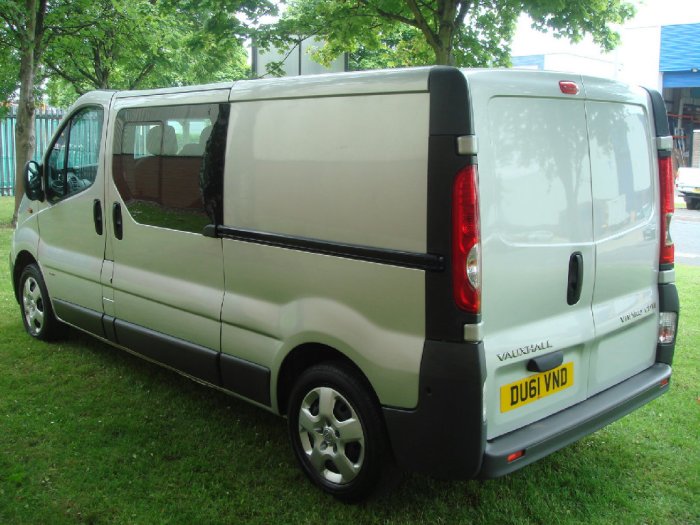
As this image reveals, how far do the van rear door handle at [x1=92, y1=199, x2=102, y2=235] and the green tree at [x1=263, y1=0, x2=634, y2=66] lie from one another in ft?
15.3

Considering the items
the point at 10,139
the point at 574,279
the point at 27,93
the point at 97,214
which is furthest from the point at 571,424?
the point at 10,139

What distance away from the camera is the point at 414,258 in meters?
2.90

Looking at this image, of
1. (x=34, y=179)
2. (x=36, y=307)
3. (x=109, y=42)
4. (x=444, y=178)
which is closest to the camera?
(x=444, y=178)

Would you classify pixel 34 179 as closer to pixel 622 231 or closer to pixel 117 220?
pixel 117 220

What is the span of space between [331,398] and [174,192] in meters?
1.69

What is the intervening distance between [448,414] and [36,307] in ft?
14.3

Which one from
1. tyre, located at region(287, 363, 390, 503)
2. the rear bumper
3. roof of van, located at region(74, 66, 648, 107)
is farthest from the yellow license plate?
roof of van, located at region(74, 66, 648, 107)

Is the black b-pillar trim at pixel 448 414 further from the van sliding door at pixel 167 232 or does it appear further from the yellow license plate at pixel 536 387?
the van sliding door at pixel 167 232

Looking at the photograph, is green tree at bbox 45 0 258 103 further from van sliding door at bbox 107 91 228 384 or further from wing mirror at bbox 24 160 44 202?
van sliding door at bbox 107 91 228 384

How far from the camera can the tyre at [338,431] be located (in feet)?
10.4

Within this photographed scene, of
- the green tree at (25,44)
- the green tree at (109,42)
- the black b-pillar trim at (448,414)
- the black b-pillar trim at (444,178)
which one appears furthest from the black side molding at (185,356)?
the green tree at (25,44)

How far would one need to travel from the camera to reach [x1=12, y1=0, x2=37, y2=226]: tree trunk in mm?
11727

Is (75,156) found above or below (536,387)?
above

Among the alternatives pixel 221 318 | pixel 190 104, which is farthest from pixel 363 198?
pixel 190 104
